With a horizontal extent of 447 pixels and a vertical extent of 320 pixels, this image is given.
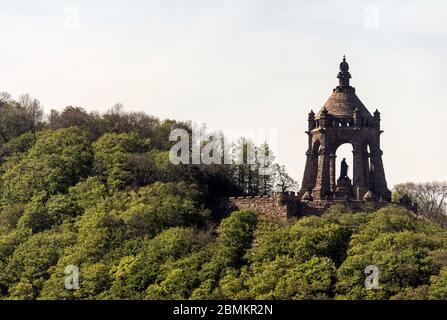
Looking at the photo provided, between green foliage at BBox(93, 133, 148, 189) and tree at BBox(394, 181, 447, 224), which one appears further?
tree at BBox(394, 181, 447, 224)

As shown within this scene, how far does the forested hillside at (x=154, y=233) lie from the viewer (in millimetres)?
143000

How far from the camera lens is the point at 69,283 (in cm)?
15062

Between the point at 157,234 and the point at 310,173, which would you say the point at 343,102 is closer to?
the point at 310,173

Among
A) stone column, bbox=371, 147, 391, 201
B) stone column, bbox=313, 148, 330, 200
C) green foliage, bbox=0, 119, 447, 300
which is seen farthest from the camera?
stone column, bbox=371, 147, 391, 201

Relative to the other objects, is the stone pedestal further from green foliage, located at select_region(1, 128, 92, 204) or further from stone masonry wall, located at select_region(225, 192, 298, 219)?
green foliage, located at select_region(1, 128, 92, 204)

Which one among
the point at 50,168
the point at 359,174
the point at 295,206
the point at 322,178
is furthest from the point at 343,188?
the point at 50,168

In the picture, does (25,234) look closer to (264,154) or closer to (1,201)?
(1,201)

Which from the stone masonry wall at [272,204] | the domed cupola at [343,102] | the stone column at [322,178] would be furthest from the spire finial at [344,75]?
the stone masonry wall at [272,204]

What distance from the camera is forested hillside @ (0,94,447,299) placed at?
5630 inches

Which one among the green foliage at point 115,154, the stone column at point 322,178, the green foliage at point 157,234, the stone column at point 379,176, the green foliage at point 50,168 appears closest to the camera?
the green foliage at point 157,234

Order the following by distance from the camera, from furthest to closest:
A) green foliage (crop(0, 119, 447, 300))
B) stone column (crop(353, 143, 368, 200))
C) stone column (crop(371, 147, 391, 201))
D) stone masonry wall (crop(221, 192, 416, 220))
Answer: stone column (crop(371, 147, 391, 201)), stone column (crop(353, 143, 368, 200)), stone masonry wall (crop(221, 192, 416, 220)), green foliage (crop(0, 119, 447, 300))

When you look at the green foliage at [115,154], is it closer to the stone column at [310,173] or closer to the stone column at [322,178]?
the stone column at [310,173]

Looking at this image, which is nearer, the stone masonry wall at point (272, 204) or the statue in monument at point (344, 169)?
the stone masonry wall at point (272, 204)

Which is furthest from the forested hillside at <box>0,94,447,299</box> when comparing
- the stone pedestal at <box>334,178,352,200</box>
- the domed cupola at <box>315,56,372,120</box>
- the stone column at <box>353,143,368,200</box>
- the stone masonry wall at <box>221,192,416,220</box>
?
the domed cupola at <box>315,56,372,120</box>
